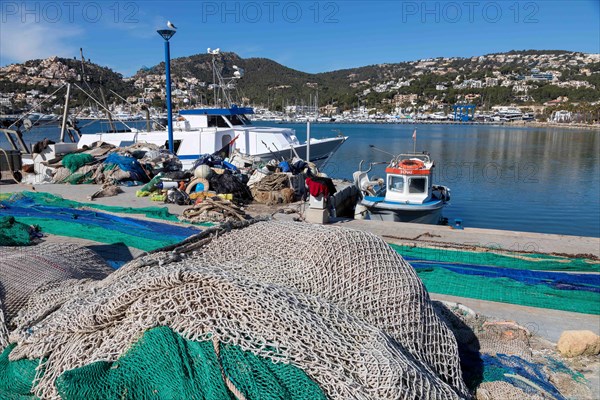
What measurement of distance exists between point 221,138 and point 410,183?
8.22 metres

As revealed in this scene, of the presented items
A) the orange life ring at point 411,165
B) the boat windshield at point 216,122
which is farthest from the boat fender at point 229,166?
the boat windshield at point 216,122

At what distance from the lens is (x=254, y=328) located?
2.21 m

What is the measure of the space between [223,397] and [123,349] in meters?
0.62

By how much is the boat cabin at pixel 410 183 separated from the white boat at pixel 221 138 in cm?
528

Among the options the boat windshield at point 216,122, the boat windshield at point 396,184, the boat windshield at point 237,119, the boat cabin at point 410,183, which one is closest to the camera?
the boat cabin at point 410,183

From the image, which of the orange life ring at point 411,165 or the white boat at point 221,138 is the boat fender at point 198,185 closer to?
the orange life ring at point 411,165

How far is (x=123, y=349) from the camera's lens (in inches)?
89.0

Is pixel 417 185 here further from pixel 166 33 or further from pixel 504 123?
pixel 504 123

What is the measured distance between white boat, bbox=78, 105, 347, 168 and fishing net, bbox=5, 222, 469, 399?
13786 mm

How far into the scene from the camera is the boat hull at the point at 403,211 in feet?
40.7

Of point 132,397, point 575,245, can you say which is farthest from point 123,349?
point 575,245

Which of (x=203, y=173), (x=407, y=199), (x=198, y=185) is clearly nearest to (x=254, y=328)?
(x=198, y=185)

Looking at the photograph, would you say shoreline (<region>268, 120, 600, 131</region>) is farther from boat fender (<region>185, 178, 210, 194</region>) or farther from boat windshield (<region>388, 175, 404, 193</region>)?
boat fender (<region>185, 178, 210, 194</region>)

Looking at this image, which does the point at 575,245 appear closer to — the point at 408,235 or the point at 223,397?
the point at 408,235
